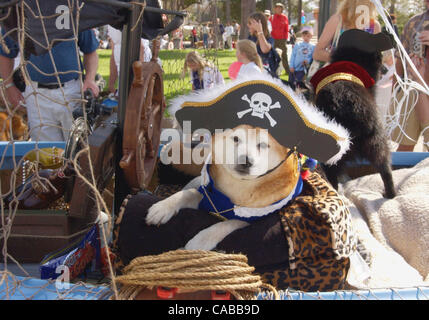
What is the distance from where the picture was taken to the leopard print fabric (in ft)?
4.65

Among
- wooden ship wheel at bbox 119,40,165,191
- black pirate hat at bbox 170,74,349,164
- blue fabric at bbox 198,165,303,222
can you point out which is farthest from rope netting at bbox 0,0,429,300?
black pirate hat at bbox 170,74,349,164

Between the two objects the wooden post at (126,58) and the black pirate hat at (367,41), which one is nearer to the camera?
the wooden post at (126,58)

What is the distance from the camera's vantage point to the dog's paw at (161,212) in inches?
58.6

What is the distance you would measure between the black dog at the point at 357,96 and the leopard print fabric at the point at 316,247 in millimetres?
862

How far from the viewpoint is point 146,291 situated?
47.3 inches

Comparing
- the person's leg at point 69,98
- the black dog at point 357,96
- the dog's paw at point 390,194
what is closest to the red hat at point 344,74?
the black dog at point 357,96

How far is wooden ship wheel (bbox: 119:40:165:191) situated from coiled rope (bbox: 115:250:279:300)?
48 centimetres

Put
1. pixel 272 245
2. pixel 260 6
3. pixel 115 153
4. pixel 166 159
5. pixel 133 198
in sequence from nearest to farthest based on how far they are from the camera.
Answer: pixel 272 245 → pixel 133 198 → pixel 115 153 → pixel 166 159 → pixel 260 6

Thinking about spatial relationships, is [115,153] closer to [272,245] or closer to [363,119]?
[272,245]

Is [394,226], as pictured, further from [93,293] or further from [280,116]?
[93,293]

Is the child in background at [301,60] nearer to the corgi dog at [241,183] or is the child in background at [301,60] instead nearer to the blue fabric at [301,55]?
the blue fabric at [301,55]

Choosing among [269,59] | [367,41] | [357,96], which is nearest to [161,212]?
[357,96]
